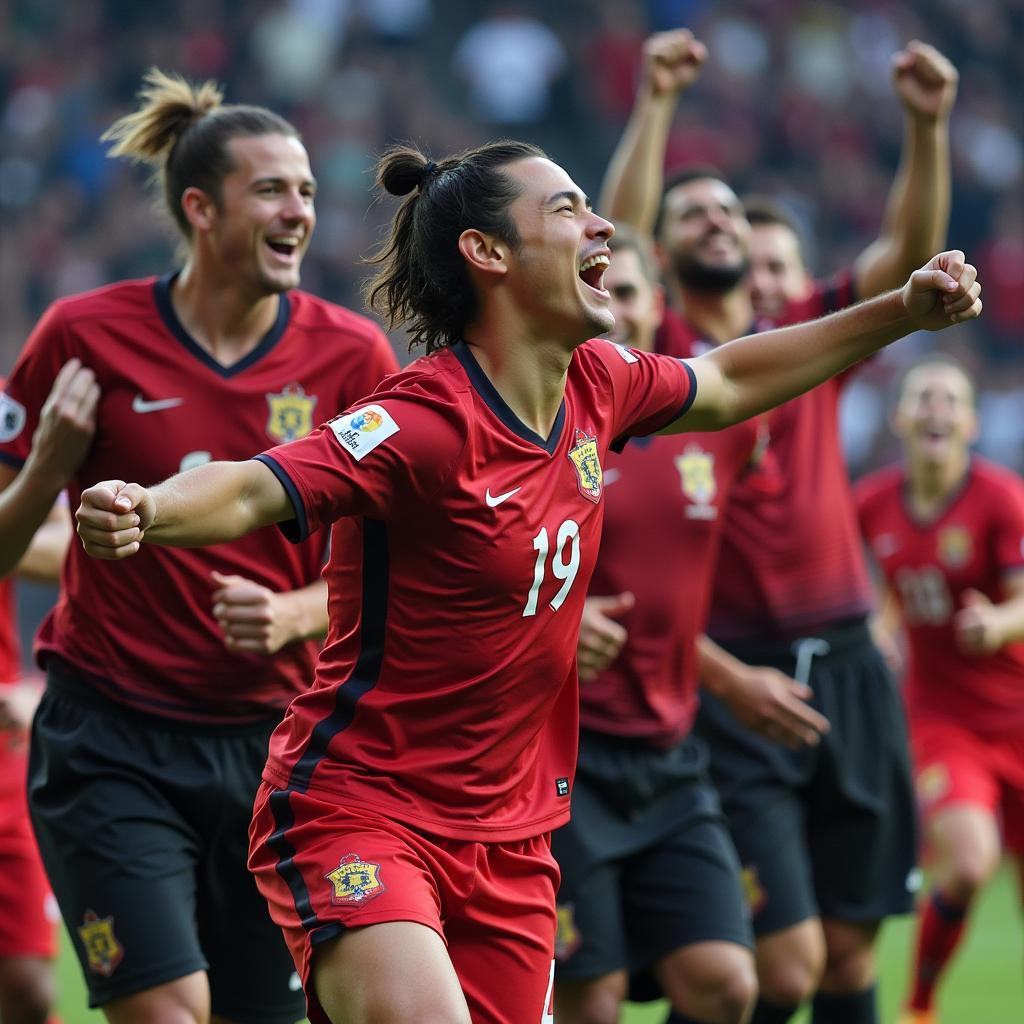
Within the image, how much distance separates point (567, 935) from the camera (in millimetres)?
5352

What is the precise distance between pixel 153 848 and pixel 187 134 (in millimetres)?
1940

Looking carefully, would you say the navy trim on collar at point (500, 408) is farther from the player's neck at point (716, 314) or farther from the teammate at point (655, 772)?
the player's neck at point (716, 314)

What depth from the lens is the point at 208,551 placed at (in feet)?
15.6

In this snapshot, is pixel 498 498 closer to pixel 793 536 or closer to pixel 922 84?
pixel 922 84

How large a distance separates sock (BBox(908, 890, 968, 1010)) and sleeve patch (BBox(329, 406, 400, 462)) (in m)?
4.82

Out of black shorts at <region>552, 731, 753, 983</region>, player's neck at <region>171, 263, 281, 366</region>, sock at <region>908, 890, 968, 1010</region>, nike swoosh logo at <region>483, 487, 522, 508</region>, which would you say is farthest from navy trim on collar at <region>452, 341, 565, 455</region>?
sock at <region>908, 890, 968, 1010</region>

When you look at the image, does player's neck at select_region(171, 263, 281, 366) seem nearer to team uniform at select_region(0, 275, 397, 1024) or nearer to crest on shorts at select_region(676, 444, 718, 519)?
team uniform at select_region(0, 275, 397, 1024)

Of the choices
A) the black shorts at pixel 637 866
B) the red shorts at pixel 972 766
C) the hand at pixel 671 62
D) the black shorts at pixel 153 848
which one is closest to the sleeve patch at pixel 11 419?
the black shorts at pixel 153 848

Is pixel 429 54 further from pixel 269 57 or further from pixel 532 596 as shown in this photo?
pixel 532 596

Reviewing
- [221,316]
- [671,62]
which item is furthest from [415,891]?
[671,62]

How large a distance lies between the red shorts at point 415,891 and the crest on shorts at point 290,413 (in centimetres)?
119

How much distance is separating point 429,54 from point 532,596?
1462 centimetres

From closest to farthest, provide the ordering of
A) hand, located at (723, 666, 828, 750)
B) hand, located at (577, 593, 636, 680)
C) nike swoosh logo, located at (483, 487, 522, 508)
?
1. nike swoosh logo, located at (483, 487, 522, 508)
2. hand, located at (577, 593, 636, 680)
3. hand, located at (723, 666, 828, 750)

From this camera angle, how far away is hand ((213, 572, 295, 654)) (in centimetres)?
444
